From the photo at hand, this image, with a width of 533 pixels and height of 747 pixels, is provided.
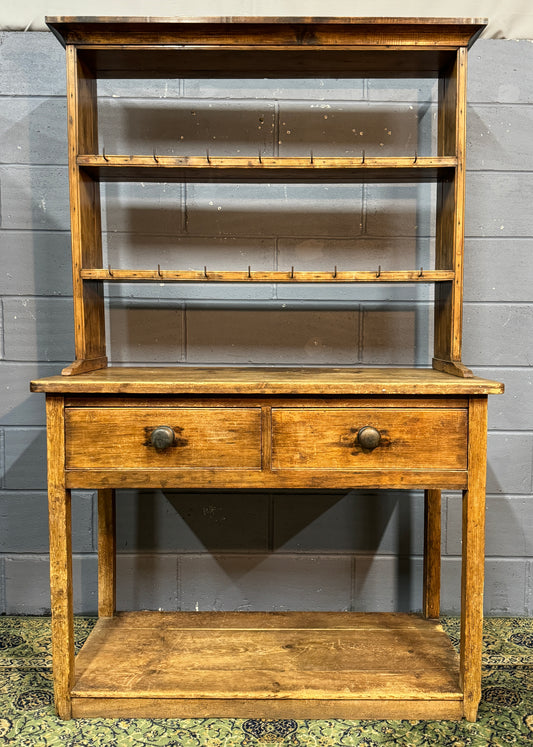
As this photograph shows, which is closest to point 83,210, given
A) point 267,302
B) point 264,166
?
point 264,166

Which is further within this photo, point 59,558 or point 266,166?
point 266,166

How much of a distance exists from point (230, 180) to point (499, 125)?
3.16 feet

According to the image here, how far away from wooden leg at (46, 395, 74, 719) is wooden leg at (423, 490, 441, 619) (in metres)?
1.16

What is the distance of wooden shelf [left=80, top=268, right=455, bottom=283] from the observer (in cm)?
173

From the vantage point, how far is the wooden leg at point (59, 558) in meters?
1.53

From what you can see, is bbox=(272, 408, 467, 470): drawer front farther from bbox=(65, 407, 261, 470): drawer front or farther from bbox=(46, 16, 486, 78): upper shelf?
bbox=(46, 16, 486, 78): upper shelf

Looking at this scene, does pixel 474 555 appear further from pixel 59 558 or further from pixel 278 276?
pixel 59 558

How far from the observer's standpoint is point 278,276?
1767 mm

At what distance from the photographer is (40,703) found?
5.48 ft

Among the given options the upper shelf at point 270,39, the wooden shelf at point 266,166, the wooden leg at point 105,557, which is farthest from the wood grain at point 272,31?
the wooden leg at point 105,557

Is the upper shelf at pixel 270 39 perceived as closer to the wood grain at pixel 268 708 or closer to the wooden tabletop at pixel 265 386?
the wooden tabletop at pixel 265 386

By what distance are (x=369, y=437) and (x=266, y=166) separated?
0.83 metres

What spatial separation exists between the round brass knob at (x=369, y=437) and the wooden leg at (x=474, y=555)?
0.25 meters

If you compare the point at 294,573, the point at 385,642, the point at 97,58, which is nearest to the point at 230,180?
the point at 97,58
